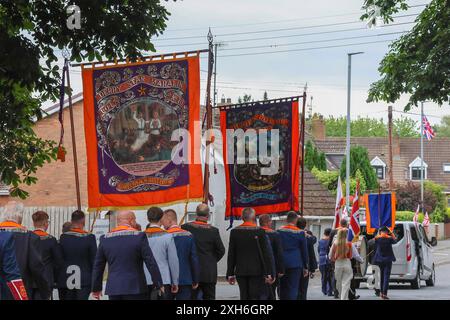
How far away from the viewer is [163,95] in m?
19.5

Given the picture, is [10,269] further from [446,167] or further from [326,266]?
[446,167]

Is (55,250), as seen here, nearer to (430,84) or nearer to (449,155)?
(430,84)

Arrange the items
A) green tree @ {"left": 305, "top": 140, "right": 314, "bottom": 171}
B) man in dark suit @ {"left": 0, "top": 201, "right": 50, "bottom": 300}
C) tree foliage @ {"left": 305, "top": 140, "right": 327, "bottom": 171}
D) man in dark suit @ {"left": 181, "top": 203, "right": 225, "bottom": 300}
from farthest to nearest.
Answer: tree foliage @ {"left": 305, "top": 140, "right": 327, "bottom": 171}
green tree @ {"left": 305, "top": 140, "right": 314, "bottom": 171}
man in dark suit @ {"left": 181, "top": 203, "right": 225, "bottom": 300}
man in dark suit @ {"left": 0, "top": 201, "right": 50, "bottom": 300}

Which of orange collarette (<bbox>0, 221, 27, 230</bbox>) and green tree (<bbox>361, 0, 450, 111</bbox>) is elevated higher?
green tree (<bbox>361, 0, 450, 111</bbox>)

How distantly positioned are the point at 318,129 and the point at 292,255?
8679 centimetres

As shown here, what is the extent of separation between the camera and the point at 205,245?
16.4 metres

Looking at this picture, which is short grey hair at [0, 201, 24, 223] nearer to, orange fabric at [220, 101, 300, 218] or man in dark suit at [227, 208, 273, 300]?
man in dark suit at [227, 208, 273, 300]

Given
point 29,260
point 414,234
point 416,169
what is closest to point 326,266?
point 414,234

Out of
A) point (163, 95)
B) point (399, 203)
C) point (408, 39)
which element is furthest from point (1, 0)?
point (399, 203)

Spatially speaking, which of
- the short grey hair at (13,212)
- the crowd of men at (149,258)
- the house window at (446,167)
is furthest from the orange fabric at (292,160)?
the house window at (446,167)

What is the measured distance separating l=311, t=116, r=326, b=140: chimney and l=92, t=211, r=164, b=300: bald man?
299 feet

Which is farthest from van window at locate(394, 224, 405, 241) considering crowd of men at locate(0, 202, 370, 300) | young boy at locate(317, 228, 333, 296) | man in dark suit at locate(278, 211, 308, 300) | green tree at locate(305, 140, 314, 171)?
green tree at locate(305, 140, 314, 171)

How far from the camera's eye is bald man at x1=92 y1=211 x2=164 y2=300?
13.0 metres

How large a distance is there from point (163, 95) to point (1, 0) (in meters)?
3.20
